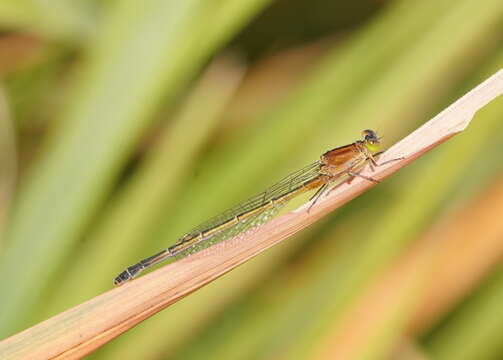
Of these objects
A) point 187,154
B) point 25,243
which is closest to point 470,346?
point 187,154

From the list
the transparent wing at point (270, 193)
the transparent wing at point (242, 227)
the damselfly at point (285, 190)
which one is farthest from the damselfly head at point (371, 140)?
the transparent wing at point (242, 227)

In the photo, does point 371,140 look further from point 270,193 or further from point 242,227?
point 242,227

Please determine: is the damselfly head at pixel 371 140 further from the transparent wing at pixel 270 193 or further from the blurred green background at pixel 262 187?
the transparent wing at pixel 270 193

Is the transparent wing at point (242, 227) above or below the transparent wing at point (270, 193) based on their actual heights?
below

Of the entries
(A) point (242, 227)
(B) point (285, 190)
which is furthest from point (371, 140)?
(A) point (242, 227)

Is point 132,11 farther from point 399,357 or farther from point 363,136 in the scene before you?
point 399,357

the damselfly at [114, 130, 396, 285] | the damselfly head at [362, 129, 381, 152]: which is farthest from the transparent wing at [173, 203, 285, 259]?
the damselfly head at [362, 129, 381, 152]
